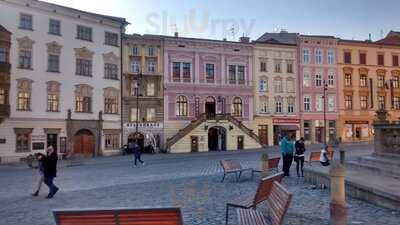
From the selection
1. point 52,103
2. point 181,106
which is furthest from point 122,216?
point 181,106

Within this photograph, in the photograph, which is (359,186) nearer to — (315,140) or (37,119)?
(37,119)

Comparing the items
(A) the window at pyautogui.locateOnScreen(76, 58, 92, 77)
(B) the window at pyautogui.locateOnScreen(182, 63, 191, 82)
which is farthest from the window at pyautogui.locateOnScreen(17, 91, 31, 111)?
(B) the window at pyautogui.locateOnScreen(182, 63, 191, 82)

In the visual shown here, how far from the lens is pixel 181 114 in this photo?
2100 inches

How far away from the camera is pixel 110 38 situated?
48.8 metres

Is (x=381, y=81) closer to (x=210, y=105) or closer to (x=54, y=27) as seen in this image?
(x=210, y=105)

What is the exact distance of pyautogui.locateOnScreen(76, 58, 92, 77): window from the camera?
45906 mm

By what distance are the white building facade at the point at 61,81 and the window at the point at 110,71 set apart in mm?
51

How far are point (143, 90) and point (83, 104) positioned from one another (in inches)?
302

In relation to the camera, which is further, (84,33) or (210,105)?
(210,105)

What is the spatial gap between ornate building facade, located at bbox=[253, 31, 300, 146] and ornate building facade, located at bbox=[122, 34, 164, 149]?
12.3 m

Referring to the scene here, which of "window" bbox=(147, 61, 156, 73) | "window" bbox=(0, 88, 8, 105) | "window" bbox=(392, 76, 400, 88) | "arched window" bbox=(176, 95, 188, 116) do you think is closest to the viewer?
"window" bbox=(0, 88, 8, 105)

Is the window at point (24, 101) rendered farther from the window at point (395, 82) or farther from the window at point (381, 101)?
the window at point (395, 82)

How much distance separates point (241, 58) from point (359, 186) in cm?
4559

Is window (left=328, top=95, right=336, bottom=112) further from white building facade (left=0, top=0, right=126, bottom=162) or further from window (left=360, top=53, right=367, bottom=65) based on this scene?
white building facade (left=0, top=0, right=126, bottom=162)
